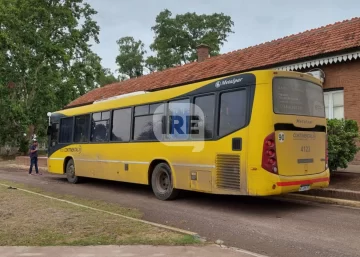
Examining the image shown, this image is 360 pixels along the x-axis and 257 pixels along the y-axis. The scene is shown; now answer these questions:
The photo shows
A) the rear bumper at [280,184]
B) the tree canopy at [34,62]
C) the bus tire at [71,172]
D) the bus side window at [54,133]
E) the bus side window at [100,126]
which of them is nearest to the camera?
the rear bumper at [280,184]

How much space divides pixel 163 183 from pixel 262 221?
3395mm

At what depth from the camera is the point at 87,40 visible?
1551 inches

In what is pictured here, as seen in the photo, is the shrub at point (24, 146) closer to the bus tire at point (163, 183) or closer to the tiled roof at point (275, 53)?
the tiled roof at point (275, 53)

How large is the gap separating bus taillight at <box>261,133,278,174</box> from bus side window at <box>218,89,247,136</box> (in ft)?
2.04

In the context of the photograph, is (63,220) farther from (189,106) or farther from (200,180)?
(189,106)

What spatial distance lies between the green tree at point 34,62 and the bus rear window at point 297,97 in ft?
81.1

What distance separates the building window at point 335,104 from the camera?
1397cm

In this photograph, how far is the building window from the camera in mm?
13970

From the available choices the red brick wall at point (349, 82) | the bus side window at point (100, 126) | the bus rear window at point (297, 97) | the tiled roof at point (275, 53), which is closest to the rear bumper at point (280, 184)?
the bus rear window at point (297, 97)

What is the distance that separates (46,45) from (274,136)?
27.4 meters

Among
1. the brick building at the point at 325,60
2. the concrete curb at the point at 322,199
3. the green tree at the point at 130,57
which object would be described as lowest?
the concrete curb at the point at 322,199

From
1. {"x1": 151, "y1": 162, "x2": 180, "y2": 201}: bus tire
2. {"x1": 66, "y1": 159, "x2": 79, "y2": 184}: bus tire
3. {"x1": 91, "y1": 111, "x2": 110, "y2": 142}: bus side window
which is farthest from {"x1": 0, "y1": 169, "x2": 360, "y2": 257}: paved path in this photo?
{"x1": 66, "y1": 159, "x2": 79, "y2": 184}: bus tire

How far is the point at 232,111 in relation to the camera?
26.3 feet

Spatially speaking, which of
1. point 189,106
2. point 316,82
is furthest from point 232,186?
point 316,82
